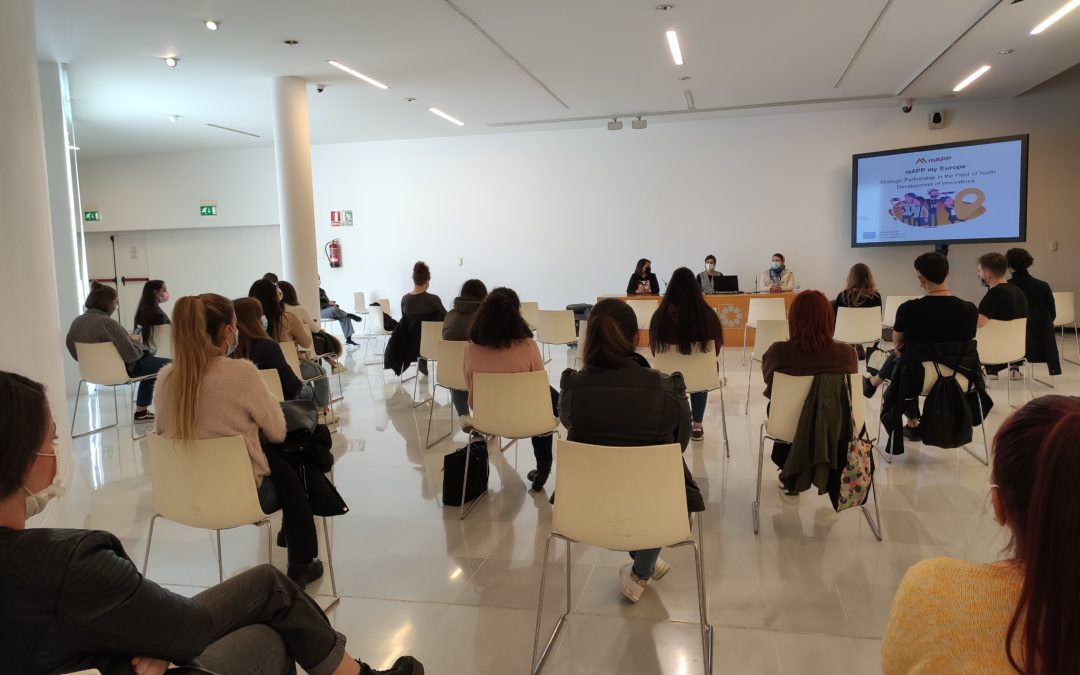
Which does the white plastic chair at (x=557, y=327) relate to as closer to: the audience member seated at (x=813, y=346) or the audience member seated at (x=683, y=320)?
the audience member seated at (x=683, y=320)

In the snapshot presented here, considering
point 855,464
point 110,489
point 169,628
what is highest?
point 169,628

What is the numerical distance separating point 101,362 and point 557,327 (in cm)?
420

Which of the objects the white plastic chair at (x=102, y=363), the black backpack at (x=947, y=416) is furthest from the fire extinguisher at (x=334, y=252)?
the black backpack at (x=947, y=416)

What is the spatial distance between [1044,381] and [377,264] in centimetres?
1005

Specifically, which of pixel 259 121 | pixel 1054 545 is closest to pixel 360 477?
pixel 1054 545

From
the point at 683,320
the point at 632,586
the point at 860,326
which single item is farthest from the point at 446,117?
the point at 632,586

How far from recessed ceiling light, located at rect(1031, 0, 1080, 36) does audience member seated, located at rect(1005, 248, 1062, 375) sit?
2.17m

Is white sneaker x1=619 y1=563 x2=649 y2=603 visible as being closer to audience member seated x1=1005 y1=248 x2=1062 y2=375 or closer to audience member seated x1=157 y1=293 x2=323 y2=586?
audience member seated x1=157 y1=293 x2=323 y2=586

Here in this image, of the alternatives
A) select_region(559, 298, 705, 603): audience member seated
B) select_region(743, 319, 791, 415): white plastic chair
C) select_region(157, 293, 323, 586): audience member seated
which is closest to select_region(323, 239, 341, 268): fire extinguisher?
select_region(743, 319, 791, 415): white plastic chair

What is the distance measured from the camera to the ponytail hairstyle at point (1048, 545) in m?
0.91

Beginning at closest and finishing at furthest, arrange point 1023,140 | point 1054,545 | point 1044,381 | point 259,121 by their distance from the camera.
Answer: point 1054,545
point 1044,381
point 1023,140
point 259,121

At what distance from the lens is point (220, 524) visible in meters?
2.76

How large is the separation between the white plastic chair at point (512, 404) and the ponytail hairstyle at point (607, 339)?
3.27 ft

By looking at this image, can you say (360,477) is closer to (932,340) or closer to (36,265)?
(36,265)
